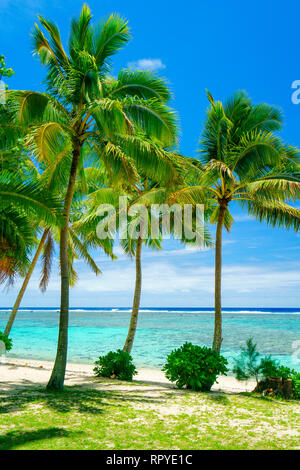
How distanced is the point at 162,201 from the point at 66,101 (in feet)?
13.2

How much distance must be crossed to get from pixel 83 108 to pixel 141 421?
711cm

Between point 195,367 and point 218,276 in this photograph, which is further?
point 218,276

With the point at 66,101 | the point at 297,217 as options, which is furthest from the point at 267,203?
the point at 66,101

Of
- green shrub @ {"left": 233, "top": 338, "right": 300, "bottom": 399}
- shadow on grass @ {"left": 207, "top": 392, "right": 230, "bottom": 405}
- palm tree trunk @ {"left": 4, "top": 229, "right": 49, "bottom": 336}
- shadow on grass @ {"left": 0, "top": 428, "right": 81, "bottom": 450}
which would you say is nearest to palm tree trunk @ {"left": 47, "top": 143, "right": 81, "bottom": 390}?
shadow on grass @ {"left": 0, "top": 428, "right": 81, "bottom": 450}

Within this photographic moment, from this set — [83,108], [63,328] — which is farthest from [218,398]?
[83,108]

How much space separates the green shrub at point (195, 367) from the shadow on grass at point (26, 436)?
5.05m

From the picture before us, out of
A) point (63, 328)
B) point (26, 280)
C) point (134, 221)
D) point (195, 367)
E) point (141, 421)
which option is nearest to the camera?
point (141, 421)

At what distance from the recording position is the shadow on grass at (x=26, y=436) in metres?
5.30

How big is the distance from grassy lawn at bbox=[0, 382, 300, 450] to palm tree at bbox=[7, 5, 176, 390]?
1.60m

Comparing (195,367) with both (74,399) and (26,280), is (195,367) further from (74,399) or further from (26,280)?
(26,280)

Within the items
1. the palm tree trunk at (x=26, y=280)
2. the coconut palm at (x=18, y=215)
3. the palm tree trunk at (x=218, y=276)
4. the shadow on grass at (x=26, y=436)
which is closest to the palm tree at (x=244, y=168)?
the palm tree trunk at (x=218, y=276)

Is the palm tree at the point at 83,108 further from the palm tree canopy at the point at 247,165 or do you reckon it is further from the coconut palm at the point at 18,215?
the palm tree canopy at the point at 247,165

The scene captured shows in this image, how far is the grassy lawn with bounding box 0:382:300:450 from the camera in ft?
18.5

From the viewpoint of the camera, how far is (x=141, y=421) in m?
6.94
